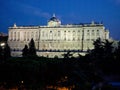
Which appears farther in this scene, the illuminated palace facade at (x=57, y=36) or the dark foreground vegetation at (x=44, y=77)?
the illuminated palace facade at (x=57, y=36)

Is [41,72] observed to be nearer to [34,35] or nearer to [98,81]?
[98,81]

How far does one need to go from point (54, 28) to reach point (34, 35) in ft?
30.4

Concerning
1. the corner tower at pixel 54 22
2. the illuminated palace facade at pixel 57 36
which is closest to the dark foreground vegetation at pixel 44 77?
the illuminated palace facade at pixel 57 36

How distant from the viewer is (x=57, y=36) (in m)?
136

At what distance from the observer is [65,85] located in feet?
177

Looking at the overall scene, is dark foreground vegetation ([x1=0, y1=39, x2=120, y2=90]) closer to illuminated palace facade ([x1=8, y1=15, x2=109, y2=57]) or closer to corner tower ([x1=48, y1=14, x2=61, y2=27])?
illuminated palace facade ([x1=8, y1=15, x2=109, y2=57])

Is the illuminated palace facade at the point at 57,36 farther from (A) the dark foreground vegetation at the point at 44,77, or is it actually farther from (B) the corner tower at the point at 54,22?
(A) the dark foreground vegetation at the point at 44,77

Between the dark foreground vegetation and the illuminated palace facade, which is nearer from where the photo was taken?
the dark foreground vegetation

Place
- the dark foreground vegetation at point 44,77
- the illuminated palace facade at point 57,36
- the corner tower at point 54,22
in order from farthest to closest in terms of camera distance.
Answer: the corner tower at point 54,22, the illuminated palace facade at point 57,36, the dark foreground vegetation at point 44,77

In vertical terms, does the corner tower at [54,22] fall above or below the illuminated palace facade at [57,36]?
above

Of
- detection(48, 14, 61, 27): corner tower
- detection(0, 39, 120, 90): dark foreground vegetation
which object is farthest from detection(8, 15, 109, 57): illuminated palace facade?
detection(0, 39, 120, 90): dark foreground vegetation

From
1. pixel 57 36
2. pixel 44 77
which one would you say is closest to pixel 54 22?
pixel 57 36

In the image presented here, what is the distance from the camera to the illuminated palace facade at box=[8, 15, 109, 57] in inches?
5039

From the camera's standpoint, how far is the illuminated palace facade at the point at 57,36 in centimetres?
12800
